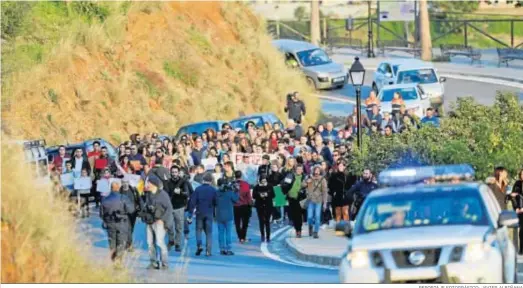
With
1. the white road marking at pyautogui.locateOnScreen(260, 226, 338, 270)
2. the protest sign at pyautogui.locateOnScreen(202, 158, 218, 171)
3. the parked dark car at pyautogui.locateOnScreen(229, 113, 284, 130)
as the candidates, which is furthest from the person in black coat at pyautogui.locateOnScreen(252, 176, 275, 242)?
the parked dark car at pyautogui.locateOnScreen(229, 113, 284, 130)

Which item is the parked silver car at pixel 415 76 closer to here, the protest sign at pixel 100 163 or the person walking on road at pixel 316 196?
the protest sign at pixel 100 163

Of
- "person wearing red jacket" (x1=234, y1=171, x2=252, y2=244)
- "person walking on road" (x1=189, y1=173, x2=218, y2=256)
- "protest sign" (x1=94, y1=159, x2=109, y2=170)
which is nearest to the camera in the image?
"person walking on road" (x1=189, y1=173, x2=218, y2=256)

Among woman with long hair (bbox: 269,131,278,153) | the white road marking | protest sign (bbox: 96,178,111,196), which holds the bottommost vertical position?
the white road marking

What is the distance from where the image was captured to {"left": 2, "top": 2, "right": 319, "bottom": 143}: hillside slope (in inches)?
1705

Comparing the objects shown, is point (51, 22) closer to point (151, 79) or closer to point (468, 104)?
point (151, 79)

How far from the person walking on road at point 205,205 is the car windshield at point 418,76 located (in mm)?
24244

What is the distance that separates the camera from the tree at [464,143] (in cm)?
2731

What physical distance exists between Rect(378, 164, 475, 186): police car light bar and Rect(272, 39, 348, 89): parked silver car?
3892 centimetres

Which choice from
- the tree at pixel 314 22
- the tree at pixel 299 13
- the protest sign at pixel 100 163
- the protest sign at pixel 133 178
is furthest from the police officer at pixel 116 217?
the tree at pixel 299 13

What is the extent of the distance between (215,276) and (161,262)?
1182 mm

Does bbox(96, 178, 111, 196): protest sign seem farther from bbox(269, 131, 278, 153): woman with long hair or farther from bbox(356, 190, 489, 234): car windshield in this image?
bbox(356, 190, 489, 234): car windshield

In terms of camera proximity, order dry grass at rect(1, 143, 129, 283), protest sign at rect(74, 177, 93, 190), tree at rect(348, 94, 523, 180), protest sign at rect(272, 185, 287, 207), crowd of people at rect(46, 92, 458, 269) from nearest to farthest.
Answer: dry grass at rect(1, 143, 129, 283), crowd of people at rect(46, 92, 458, 269), tree at rect(348, 94, 523, 180), protest sign at rect(272, 185, 287, 207), protest sign at rect(74, 177, 93, 190)

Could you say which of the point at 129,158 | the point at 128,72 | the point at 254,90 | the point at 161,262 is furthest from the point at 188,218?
the point at 254,90

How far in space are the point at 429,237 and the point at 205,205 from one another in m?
10.4
